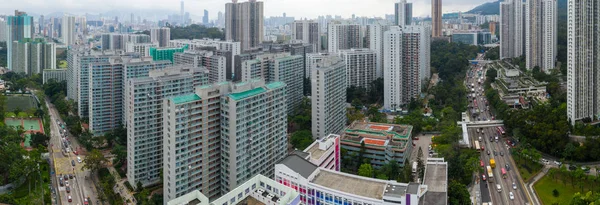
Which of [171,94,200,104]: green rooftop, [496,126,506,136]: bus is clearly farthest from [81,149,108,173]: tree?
[496,126,506,136]: bus

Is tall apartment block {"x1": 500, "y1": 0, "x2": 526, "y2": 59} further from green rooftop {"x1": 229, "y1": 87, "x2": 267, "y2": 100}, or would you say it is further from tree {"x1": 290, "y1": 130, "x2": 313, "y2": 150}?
green rooftop {"x1": 229, "y1": 87, "x2": 267, "y2": 100}

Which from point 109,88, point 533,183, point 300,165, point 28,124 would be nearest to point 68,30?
point 28,124

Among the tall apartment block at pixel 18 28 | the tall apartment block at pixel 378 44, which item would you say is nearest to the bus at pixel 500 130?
the tall apartment block at pixel 378 44

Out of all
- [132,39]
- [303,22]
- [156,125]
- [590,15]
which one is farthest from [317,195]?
[132,39]

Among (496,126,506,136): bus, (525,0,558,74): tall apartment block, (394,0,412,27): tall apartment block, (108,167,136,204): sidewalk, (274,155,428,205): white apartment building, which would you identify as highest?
(394,0,412,27): tall apartment block

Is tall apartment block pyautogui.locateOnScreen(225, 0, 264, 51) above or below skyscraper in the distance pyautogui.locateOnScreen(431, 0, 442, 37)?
below

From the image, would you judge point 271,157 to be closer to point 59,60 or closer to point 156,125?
point 156,125
